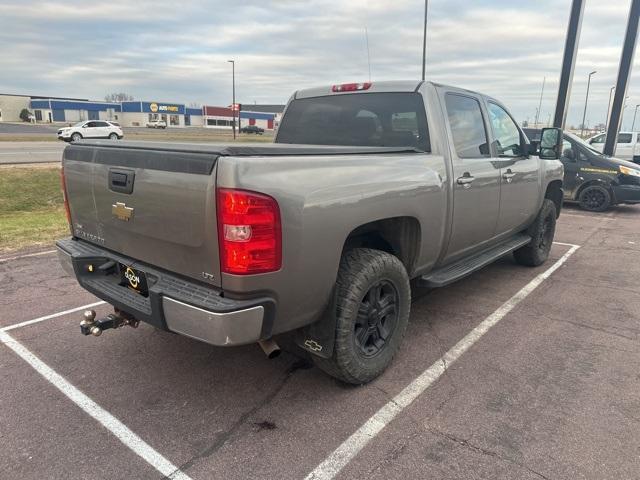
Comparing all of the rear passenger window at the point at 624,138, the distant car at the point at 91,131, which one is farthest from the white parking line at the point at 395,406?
the distant car at the point at 91,131

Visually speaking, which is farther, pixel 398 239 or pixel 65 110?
pixel 65 110

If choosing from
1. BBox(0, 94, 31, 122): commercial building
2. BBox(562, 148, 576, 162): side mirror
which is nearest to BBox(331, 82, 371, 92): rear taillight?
BBox(562, 148, 576, 162): side mirror

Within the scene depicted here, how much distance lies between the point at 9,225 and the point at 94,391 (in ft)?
19.3

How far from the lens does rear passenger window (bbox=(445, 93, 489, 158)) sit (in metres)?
3.84

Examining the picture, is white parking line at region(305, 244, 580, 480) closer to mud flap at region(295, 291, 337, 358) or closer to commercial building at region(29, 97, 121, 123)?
mud flap at region(295, 291, 337, 358)

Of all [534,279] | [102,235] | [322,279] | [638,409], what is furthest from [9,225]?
[638,409]

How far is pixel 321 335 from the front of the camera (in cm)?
272

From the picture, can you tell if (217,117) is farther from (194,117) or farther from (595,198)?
(595,198)

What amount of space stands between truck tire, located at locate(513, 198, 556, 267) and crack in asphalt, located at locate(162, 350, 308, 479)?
11.9 ft

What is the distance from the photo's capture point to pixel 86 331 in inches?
112

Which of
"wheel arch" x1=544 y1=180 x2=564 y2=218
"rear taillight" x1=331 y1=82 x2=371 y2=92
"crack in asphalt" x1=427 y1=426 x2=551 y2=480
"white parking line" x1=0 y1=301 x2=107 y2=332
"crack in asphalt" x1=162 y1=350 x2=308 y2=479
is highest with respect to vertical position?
"rear taillight" x1=331 y1=82 x2=371 y2=92

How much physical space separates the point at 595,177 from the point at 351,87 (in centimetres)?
865

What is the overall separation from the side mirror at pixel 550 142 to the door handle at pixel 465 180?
1658 millimetres

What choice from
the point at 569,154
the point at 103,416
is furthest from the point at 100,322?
the point at 569,154
